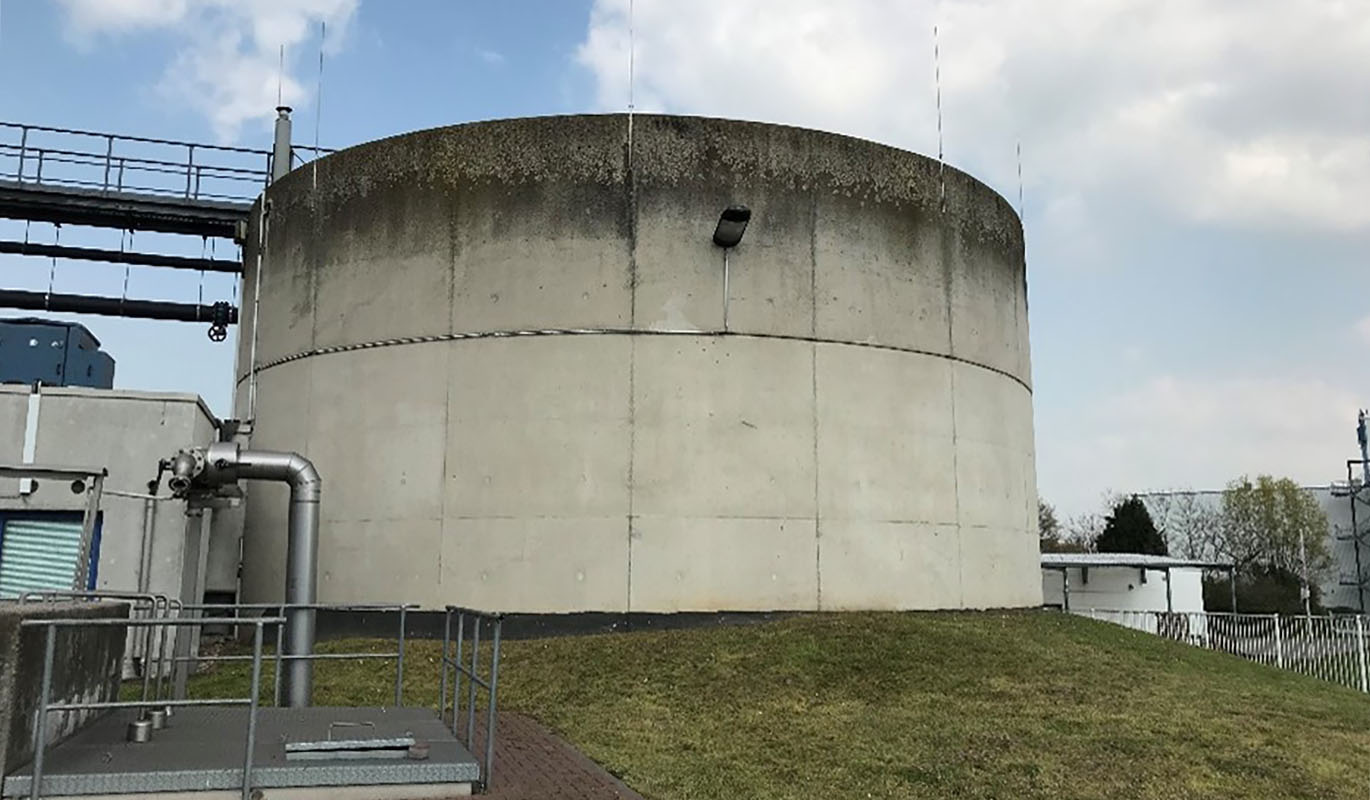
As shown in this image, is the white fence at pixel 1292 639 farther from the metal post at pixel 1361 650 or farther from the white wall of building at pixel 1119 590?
the white wall of building at pixel 1119 590

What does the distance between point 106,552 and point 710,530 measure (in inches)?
302

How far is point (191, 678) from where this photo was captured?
504 inches

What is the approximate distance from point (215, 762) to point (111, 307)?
21.2 metres

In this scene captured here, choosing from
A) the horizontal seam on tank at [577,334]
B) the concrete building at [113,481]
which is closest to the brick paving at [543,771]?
the concrete building at [113,481]

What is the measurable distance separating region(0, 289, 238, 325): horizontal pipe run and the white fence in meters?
20.8

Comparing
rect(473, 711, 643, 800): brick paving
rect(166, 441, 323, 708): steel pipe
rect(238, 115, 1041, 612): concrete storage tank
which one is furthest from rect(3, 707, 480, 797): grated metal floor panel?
rect(238, 115, 1041, 612): concrete storage tank

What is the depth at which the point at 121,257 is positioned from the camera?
2373cm

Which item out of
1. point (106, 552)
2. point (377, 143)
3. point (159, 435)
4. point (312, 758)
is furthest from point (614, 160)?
point (312, 758)

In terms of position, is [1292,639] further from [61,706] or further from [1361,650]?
[61,706]

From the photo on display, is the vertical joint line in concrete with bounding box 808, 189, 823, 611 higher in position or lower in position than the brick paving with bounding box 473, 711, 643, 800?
higher

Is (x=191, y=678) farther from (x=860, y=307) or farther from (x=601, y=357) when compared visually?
(x=860, y=307)

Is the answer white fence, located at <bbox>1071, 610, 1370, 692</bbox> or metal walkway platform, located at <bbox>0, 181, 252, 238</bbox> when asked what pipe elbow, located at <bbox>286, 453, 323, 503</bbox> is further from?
white fence, located at <bbox>1071, 610, 1370, 692</bbox>

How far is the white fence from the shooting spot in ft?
57.2

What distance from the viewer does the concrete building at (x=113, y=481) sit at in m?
12.9
